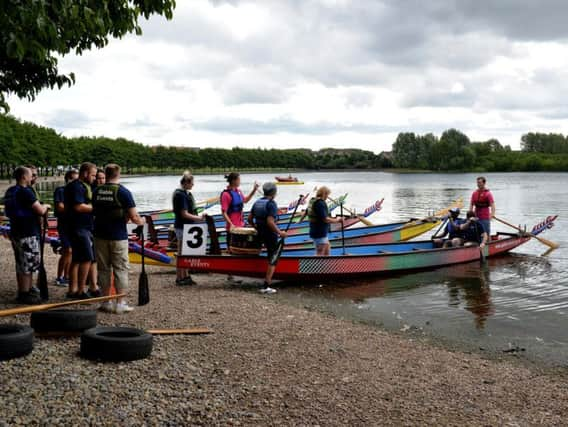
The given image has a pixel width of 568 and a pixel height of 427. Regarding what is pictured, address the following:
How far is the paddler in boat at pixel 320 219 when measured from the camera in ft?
36.7

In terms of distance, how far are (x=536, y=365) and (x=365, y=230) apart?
10896 mm

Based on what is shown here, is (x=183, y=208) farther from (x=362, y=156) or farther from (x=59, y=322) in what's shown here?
(x=362, y=156)

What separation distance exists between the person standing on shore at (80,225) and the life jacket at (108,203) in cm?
39

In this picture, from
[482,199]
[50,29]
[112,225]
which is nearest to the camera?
[50,29]

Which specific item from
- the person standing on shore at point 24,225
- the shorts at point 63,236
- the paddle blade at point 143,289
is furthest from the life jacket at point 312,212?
the person standing on shore at point 24,225

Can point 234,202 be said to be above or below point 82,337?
above

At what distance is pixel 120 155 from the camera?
127938mm

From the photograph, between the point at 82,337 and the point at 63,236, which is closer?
the point at 82,337

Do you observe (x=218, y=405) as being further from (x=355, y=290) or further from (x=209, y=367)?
(x=355, y=290)

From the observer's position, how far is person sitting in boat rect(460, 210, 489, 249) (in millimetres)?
15523

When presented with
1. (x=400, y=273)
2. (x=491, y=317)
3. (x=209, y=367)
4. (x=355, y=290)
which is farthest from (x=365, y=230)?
(x=209, y=367)

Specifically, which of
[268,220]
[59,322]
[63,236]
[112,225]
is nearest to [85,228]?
[112,225]

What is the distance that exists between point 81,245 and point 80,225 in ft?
1.00

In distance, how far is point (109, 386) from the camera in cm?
499
